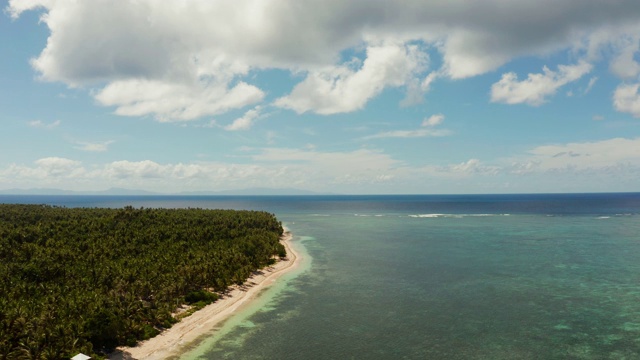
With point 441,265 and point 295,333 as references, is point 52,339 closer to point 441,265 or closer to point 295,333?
point 295,333

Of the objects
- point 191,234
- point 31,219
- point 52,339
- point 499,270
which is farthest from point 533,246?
point 31,219

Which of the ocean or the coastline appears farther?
the ocean

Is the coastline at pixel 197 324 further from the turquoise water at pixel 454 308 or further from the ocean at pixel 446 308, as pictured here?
the turquoise water at pixel 454 308

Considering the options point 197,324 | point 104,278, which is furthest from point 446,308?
point 104,278

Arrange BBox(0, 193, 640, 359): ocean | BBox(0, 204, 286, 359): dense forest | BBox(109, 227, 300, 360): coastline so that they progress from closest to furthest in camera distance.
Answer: BBox(0, 204, 286, 359): dense forest < BBox(109, 227, 300, 360): coastline < BBox(0, 193, 640, 359): ocean

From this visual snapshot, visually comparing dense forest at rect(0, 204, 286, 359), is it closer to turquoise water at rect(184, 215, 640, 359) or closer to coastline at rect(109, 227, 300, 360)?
coastline at rect(109, 227, 300, 360)

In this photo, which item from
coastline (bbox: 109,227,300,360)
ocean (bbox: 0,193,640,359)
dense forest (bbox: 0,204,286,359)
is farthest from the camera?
ocean (bbox: 0,193,640,359)

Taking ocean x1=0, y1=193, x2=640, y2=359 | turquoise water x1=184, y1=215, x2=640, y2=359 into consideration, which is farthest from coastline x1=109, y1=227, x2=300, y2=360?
turquoise water x1=184, y1=215, x2=640, y2=359

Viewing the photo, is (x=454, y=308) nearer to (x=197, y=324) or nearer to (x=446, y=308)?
(x=446, y=308)
